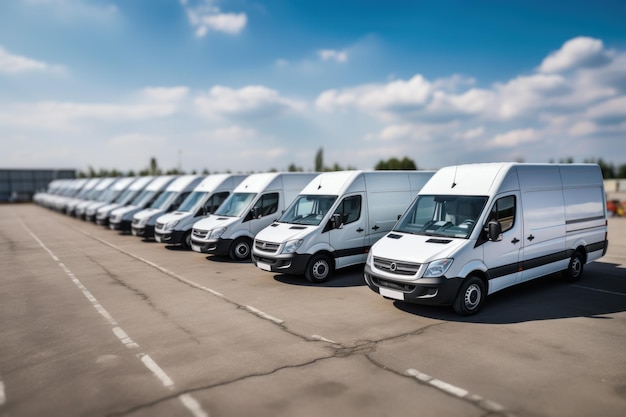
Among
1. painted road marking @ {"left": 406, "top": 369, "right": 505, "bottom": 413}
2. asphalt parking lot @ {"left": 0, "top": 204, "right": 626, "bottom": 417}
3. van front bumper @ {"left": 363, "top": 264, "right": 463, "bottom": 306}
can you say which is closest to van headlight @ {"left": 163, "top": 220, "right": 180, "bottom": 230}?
asphalt parking lot @ {"left": 0, "top": 204, "right": 626, "bottom": 417}

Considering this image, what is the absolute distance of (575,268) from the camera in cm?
990

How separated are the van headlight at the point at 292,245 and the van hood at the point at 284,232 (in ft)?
0.25

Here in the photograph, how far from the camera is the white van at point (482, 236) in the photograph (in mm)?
7305

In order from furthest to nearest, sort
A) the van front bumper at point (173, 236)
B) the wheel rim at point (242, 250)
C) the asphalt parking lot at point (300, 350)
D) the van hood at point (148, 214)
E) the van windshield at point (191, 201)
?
the van hood at point (148, 214) < the van windshield at point (191, 201) < the van front bumper at point (173, 236) < the wheel rim at point (242, 250) < the asphalt parking lot at point (300, 350)

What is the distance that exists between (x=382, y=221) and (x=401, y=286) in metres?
4.13

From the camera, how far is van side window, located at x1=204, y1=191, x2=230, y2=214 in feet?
52.3

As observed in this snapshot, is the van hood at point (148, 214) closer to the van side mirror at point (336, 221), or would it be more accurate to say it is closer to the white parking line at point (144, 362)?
the white parking line at point (144, 362)

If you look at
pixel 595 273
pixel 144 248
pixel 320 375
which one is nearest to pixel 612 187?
pixel 595 273

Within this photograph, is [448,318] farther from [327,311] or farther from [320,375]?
[320,375]

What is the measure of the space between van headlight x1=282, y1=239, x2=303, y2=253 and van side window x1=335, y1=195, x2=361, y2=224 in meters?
1.26

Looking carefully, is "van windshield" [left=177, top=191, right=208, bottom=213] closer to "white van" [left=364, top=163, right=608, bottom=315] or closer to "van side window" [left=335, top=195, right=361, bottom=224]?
"van side window" [left=335, top=195, right=361, bottom=224]

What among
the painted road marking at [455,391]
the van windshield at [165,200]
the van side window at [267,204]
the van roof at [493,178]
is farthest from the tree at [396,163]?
the painted road marking at [455,391]

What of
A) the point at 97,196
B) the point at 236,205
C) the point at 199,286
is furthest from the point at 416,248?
the point at 97,196

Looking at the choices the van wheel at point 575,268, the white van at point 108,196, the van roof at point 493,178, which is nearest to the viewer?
the van roof at point 493,178
